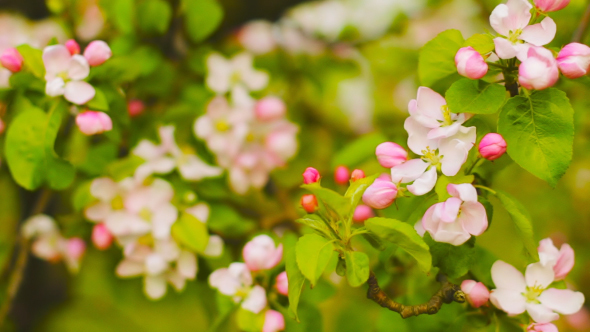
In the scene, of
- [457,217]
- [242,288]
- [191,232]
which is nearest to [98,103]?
[191,232]

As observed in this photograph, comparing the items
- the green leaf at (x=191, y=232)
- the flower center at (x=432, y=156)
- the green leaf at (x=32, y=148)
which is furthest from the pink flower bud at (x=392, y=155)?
the green leaf at (x=32, y=148)

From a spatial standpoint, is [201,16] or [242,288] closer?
[242,288]

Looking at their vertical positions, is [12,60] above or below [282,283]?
above

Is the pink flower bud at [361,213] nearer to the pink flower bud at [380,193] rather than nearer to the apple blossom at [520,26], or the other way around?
the pink flower bud at [380,193]

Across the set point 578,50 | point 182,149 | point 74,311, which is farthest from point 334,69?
point 74,311

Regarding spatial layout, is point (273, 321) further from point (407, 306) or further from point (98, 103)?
point (98, 103)

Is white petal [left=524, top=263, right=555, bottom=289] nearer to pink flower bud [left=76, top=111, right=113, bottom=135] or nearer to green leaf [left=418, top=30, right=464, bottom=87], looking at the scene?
green leaf [left=418, top=30, right=464, bottom=87]

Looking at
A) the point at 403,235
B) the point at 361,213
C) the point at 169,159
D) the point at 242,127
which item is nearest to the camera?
the point at 403,235
